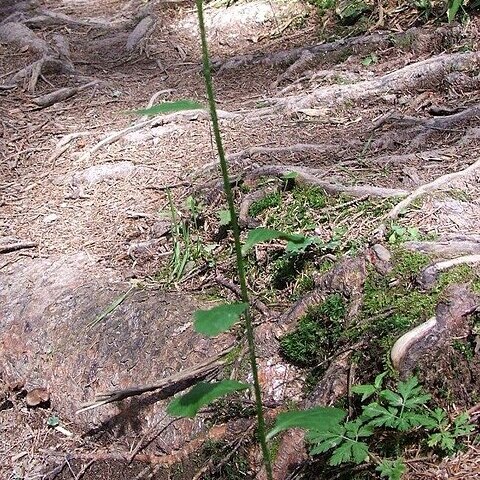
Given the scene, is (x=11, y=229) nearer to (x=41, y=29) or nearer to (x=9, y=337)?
(x=9, y=337)

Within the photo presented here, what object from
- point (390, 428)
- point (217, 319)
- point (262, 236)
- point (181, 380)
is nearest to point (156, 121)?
point (181, 380)

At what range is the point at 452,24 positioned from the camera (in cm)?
435

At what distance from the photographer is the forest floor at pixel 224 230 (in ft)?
7.09

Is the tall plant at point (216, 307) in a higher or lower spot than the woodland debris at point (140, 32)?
higher

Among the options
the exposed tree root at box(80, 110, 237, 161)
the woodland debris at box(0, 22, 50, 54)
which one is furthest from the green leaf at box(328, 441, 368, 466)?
the woodland debris at box(0, 22, 50, 54)

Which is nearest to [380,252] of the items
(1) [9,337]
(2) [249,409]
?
(2) [249,409]

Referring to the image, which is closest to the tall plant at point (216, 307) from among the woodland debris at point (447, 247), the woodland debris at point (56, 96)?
the woodland debris at point (447, 247)

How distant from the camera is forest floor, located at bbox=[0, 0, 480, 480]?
2.16 meters

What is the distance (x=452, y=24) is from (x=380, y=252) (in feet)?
8.82

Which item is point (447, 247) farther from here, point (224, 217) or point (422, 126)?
point (422, 126)

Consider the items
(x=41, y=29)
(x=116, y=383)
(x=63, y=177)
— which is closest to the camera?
(x=116, y=383)

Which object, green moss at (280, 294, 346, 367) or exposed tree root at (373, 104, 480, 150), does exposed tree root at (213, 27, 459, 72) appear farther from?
green moss at (280, 294, 346, 367)

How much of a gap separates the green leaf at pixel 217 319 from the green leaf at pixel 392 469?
2.73 feet

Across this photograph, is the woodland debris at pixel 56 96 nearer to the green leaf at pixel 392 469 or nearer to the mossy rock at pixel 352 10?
the mossy rock at pixel 352 10
